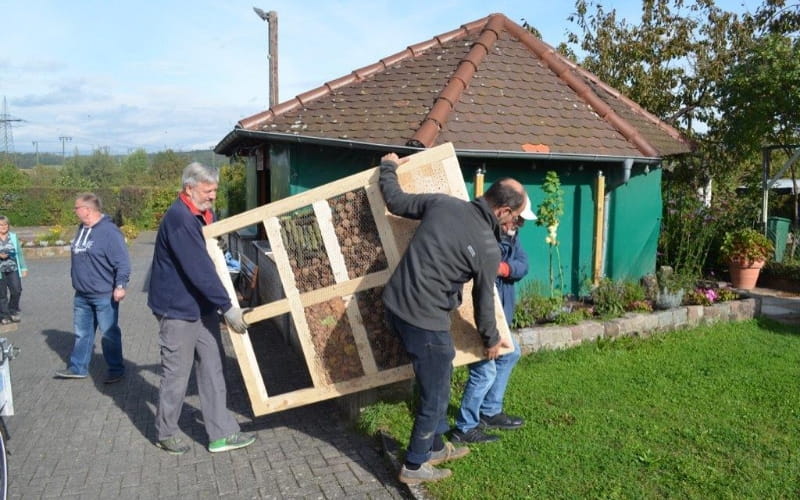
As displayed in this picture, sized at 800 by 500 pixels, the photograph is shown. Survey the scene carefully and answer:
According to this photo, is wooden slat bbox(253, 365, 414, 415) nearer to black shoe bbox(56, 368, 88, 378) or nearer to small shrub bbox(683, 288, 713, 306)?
black shoe bbox(56, 368, 88, 378)

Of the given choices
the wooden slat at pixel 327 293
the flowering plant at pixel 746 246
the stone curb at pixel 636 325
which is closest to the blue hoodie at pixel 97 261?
the wooden slat at pixel 327 293

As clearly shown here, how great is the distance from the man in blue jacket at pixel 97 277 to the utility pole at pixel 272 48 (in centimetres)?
1001

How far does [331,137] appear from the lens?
788cm

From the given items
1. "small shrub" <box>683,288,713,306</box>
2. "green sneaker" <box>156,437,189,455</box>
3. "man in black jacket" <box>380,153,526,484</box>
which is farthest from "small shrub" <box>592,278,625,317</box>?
"green sneaker" <box>156,437,189,455</box>

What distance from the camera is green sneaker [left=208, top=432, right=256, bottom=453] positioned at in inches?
181

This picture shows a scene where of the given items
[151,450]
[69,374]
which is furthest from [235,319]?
[69,374]

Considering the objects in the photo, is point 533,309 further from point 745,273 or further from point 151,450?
point 745,273

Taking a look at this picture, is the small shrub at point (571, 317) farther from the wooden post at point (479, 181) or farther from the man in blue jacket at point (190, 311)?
the man in blue jacket at point (190, 311)

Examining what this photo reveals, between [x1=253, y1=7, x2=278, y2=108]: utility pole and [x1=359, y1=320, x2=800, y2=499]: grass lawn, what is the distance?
11412mm

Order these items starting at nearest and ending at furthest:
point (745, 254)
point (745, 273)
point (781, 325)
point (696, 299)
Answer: point (781, 325), point (696, 299), point (745, 254), point (745, 273)

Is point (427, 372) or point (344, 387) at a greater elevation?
point (427, 372)

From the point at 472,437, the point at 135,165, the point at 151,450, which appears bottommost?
the point at 151,450

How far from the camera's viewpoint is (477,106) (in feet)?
26.5

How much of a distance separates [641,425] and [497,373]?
114 centimetres
